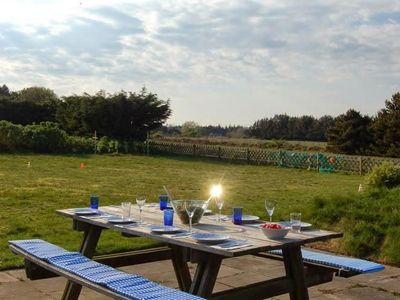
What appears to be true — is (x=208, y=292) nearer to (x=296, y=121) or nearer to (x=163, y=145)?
(x=163, y=145)

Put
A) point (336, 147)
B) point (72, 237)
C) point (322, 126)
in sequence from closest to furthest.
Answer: point (72, 237) < point (336, 147) < point (322, 126)

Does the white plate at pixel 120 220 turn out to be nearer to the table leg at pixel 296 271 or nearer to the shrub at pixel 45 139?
the table leg at pixel 296 271

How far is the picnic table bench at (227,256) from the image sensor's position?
10.3ft

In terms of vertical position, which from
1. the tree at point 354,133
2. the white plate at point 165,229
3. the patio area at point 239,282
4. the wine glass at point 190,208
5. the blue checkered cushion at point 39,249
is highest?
the tree at point 354,133

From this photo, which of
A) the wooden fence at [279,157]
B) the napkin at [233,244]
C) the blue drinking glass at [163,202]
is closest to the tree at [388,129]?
the wooden fence at [279,157]

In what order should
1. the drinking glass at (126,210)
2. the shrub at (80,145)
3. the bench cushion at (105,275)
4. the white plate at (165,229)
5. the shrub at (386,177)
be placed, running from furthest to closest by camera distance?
1. the shrub at (80,145)
2. the shrub at (386,177)
3. the drinking glass at (126,210)
4. the white plate at (165,229)
5. the bench cushion at (105,275)

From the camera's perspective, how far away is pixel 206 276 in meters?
3.14

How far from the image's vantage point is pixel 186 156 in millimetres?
31406

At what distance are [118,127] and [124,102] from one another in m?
1.94

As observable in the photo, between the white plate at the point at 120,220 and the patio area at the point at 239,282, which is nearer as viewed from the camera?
the white plate at the point at 120,220

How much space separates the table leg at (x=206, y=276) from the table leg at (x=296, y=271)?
0.60 m

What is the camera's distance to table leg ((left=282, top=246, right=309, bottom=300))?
3525 millimetres

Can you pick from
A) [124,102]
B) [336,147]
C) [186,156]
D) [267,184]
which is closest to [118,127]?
[124,102]

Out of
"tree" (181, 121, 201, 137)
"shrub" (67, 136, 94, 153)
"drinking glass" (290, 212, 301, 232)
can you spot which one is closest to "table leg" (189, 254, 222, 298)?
"drinking glass" (290, 212, 301, 232)
